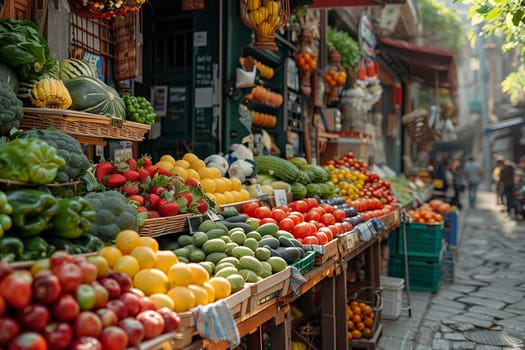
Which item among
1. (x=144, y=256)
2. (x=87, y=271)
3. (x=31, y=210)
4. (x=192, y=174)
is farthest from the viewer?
(x=192, y=174)

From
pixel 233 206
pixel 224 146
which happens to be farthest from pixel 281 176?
pixel 233 206

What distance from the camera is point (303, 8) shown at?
7805mm

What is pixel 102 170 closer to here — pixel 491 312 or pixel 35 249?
pixel 35 249

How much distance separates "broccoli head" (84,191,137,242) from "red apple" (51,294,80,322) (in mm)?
926

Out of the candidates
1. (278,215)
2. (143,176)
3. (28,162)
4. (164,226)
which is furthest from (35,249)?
(278,215)

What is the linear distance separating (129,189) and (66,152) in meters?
0.69

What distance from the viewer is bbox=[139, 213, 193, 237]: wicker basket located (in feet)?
10.7

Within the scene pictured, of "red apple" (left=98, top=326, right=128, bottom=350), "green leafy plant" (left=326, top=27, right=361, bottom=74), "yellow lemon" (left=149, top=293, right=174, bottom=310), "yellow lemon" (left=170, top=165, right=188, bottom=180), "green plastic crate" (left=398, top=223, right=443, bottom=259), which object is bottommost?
"green plastic crate" (left=398, top=223, right=443, bottom=259)

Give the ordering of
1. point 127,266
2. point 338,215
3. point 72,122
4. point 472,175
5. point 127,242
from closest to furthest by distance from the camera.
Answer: point 127,266 → point 127,242 → point 72,122 → point 338,215 → point 472,175

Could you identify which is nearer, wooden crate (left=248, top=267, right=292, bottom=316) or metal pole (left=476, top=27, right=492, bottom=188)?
wooden crate (left=248, top=267, right=292, bottom=316)

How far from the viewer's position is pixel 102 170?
11.5 ft

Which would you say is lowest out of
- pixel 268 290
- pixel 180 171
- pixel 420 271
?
pixel 420 271

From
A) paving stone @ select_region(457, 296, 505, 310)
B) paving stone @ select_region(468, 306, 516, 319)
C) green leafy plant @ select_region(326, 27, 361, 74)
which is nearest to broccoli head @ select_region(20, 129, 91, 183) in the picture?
paving stone @ select_region(468, 306, 516, 319)

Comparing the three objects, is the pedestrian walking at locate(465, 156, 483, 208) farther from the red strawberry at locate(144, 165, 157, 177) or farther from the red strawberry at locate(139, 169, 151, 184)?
the red strawberry at locate(139, 169, 151, 184)
